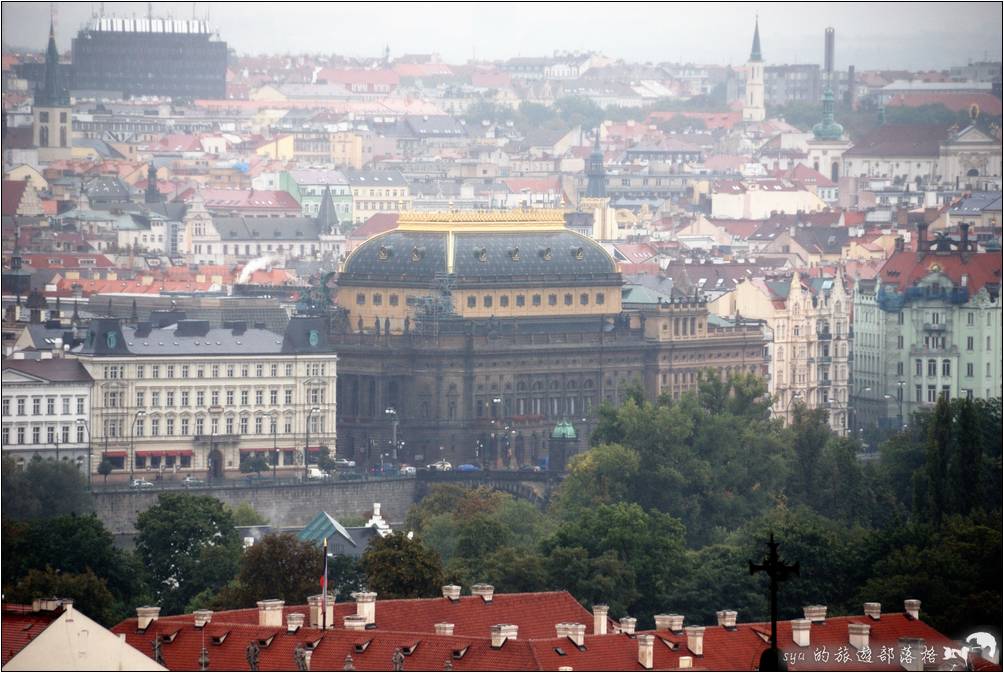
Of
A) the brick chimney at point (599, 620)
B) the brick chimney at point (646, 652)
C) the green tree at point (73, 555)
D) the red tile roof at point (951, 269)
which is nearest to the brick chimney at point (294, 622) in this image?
the brick chimney at point (599, 620)

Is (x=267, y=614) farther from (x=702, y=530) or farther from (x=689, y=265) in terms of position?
(x=689, y=265)

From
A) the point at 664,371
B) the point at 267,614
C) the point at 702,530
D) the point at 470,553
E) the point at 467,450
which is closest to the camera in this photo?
the point at 267,614

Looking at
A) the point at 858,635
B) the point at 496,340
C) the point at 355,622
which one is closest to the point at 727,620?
the point at 858,635

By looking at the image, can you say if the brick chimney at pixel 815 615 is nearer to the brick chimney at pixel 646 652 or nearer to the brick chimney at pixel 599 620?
the brick chimney at pixel 599 620

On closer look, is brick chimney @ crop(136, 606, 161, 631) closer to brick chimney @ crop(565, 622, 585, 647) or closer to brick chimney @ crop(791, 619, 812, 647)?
brick chimney @ crop(565, 622, 585, 647)

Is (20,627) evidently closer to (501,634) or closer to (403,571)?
(501,634)

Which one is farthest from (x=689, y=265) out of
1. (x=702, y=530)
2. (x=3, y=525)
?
(x=3, y=525)
